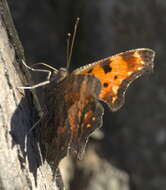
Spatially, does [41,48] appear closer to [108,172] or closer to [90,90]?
[108,172]

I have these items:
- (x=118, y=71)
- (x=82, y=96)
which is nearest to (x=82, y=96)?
(x=82, y=96)

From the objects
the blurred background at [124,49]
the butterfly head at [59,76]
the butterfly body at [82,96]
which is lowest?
the blurred background at [124,49]

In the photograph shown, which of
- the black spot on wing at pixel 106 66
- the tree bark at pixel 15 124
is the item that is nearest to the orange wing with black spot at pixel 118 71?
the black spot on wing at pixel 106 66

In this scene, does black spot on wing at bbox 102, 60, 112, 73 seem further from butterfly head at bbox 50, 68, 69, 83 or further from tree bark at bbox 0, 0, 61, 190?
tree bark at bbox 0, 0, 61, 190

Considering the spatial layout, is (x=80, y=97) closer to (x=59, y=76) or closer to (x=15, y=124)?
(x=59, y=76)

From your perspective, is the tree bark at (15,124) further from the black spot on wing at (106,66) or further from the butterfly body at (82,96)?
the black spot on wing at (106,66)

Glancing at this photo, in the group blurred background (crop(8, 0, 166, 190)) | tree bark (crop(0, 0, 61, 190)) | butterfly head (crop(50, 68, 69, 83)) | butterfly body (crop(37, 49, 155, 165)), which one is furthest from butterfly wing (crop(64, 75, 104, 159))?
blurred background (crop(8, 0, 166, 190))
